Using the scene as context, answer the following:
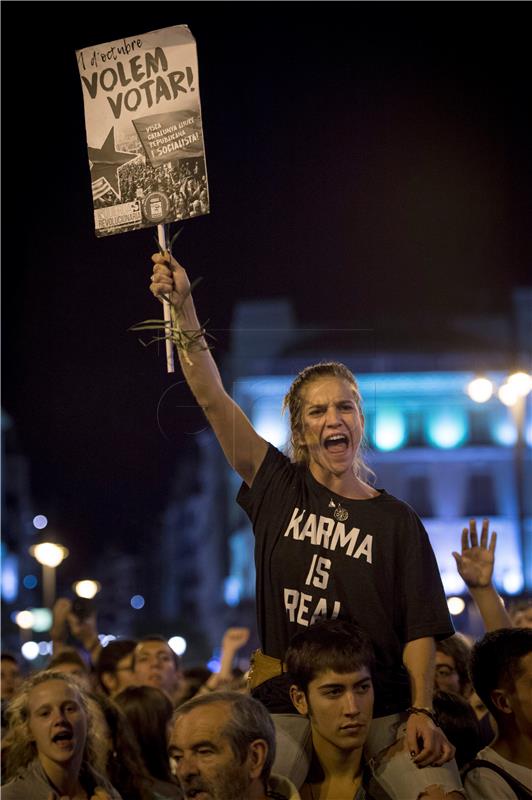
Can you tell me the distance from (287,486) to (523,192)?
33862 millimetres

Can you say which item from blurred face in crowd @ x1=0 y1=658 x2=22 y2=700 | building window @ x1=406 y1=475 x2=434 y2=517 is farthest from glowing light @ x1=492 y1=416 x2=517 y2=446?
blurred face in crowd @ x1=0 y1=658 x2=22 y2=700

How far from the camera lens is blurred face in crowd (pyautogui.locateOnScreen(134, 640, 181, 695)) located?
A: 743cm

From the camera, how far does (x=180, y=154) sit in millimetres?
4453

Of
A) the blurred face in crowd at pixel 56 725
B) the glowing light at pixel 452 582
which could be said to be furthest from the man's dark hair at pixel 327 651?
the glowing light at pixel 452 582

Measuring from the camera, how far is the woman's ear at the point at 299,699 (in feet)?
13.5

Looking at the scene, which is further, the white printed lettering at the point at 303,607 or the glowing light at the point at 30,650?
the glowing light at the point at 30,650

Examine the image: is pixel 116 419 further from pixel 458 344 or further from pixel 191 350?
pixel 458 344

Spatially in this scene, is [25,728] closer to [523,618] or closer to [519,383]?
[523,618]

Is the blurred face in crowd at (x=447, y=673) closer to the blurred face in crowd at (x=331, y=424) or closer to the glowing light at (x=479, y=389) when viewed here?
the blurred face in crowd at (x=331, y=424)

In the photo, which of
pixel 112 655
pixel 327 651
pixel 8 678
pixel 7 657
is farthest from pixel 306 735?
pixel 7 657

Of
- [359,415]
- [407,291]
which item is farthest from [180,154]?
[407,291]

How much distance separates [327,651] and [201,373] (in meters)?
1.03

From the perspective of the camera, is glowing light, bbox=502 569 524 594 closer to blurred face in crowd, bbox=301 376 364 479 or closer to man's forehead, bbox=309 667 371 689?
blurred face in crowd, bbox=301 376 364 479

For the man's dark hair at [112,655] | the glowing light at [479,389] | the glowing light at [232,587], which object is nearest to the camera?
the man's dark hair at [112,655]
